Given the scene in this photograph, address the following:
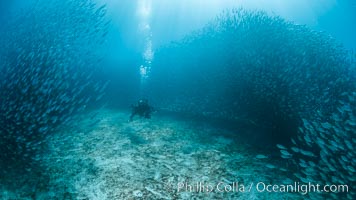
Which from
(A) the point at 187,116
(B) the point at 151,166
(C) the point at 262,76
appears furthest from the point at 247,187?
(A) the point at 187,116

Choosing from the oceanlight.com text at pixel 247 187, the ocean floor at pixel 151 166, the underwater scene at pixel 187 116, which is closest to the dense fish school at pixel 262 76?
the underwater scene at pixel 187 116

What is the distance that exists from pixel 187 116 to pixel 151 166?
5255 mm

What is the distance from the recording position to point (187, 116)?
40.4ft

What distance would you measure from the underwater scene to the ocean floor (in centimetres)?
4

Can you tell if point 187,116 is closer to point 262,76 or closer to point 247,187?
point 262,76

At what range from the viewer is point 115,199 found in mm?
5887

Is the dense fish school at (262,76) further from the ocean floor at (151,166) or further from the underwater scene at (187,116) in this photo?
the ocean floor at (151,166)

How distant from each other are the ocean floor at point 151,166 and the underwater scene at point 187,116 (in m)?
0.04

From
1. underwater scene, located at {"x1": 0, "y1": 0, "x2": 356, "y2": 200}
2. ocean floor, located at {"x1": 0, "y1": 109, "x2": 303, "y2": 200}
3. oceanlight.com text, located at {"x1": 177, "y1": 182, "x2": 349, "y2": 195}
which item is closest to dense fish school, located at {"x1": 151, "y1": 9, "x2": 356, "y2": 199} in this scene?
underwater scene, located at {"x1": 0, "y1": 0, "x2": 356, "y2": 200}

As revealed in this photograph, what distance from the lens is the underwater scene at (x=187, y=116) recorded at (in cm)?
613

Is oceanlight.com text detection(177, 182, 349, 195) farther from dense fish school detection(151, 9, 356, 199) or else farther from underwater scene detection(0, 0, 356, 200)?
dense fish school detection(151, 9, 356, 199)

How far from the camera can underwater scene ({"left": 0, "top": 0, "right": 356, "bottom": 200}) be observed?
6133 millimetres

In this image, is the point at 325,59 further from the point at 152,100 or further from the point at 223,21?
the point at 152,100

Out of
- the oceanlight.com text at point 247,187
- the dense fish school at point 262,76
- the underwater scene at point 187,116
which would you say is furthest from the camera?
the dense fish school at point 262,76
